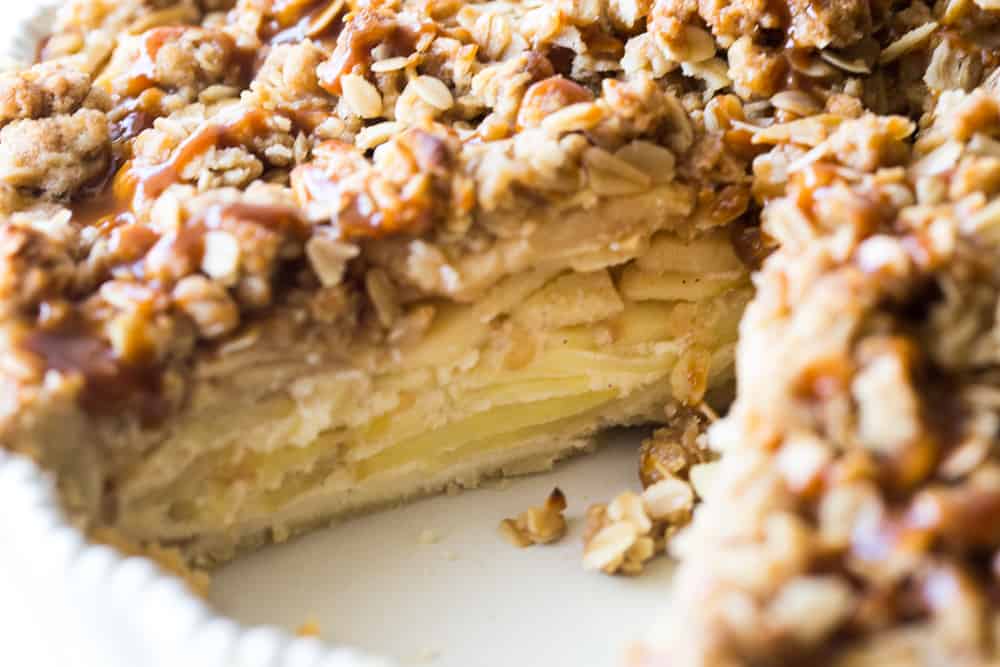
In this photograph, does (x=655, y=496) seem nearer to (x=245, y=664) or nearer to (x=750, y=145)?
(x=750, y=145)

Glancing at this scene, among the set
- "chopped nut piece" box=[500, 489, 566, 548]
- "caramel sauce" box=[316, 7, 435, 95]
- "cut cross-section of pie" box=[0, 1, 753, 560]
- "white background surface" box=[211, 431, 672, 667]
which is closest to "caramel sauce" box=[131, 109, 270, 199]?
"cut cross-section of pie" box=[0, 1, 753, 560]

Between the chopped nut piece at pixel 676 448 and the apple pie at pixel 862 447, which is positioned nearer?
the apple pie at pixel 862 447

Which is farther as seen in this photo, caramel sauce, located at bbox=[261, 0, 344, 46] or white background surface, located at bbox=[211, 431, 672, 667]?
caramel sauce, located at bbox=[261, 0, 344, 46]

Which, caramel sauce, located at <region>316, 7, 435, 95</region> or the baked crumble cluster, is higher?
caramel sauce, located at <region>316, 7, 435, 95</region>

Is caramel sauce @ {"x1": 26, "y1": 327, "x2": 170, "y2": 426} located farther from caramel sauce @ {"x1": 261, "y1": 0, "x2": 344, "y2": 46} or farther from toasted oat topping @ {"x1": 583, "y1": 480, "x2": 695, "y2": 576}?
caramel sauce @ {"x1": 261, "y1": 0, "x2": 344, "y2": 46}

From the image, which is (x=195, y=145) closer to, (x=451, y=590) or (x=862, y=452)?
(x=451, y=590)

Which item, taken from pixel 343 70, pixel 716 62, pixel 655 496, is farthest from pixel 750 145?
pixel 343 70

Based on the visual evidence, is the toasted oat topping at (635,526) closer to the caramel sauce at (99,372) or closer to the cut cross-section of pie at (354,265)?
the cut cross-section of pie at (354,265)

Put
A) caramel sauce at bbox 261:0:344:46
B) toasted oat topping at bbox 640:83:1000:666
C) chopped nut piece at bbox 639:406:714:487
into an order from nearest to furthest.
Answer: toasted oat topping at bbox 640:83:1000:666, chopped nut piece at bbox 639:406:714:487, caramel sauce at bbox 261:0:344:46

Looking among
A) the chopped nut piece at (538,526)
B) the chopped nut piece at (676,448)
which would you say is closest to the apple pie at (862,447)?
the chopped nut piece at (676,448)
